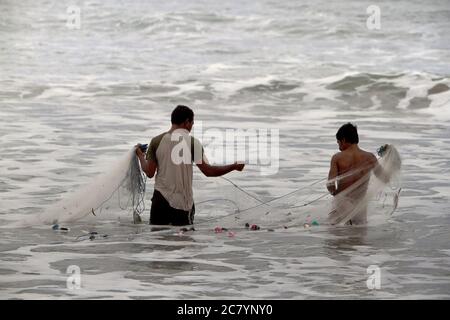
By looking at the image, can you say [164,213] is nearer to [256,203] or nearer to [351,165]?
[256,203]

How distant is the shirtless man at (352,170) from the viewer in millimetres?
9414

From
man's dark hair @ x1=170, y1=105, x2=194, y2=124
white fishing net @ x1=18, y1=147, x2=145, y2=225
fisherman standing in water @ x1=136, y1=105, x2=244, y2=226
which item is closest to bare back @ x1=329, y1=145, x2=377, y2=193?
fisherman standing in water @ x1=136, y1=105, x2=244, y2=226

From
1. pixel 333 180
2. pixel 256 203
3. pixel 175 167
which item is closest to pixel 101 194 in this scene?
pixel 175 167

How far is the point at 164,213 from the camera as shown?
9.34 meters

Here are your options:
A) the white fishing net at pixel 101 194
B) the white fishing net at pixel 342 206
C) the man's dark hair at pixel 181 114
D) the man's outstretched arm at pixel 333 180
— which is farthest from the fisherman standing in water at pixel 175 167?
the man's outstretched arm at pixel 333 180

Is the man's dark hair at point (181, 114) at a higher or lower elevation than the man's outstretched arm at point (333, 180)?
higher

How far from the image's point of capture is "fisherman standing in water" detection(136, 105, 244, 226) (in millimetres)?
9258

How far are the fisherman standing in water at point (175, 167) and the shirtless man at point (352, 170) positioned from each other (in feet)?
3.44

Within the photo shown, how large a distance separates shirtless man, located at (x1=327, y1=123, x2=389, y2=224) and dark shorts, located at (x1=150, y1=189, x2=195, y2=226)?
1337 mm

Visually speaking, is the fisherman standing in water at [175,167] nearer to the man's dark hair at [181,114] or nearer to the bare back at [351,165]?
the man's dark hair at [181,114]

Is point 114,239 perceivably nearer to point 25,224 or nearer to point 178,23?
point 25,224

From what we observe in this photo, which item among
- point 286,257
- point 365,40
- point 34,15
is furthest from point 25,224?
point 34,15

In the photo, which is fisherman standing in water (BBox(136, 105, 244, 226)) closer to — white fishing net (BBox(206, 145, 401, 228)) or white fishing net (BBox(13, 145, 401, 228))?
white fishing net (BBox(13, 145, 401, 228))

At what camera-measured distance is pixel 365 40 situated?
27.7 m
